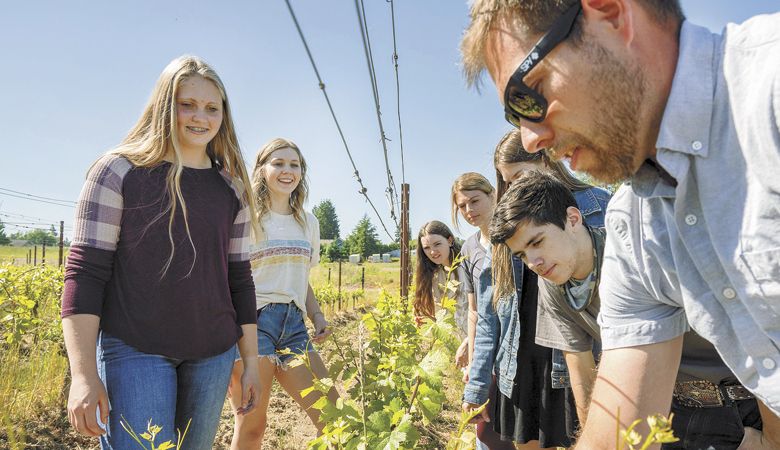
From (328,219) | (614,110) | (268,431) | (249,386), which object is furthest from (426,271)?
(328,219)

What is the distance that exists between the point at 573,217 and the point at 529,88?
110 centimetres

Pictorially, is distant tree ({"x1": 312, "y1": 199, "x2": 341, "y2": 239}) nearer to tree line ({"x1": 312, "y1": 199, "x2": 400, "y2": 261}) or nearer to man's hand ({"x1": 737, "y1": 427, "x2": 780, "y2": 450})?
tree line ({"x1": 312, "y1": 199, "x2": 400, "y2": 261})

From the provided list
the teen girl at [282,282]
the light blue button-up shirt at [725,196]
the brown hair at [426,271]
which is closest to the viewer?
the light blue button-up shirt at [725,196]

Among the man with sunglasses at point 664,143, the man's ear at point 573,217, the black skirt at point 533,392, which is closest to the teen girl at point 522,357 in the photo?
the black skirt at point 533,392

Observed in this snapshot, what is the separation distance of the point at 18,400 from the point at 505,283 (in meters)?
4.17

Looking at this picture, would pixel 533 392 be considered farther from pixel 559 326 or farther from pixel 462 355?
pixel 462 355

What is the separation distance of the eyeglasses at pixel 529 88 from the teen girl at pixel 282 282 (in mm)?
1605

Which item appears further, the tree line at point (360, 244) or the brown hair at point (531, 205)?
the tree line at point (360, 244)

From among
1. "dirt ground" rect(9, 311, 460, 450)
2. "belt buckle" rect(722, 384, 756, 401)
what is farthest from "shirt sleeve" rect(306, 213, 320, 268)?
"belt buckle" rect(722, 384, 756, 401)

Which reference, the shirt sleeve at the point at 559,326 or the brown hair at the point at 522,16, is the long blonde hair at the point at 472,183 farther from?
the brown hair at the point at 522,16

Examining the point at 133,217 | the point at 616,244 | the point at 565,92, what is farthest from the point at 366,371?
the point at 565,92

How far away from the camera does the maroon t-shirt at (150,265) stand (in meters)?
1.56

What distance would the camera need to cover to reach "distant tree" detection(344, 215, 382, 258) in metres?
69.4

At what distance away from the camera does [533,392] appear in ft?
7.82
